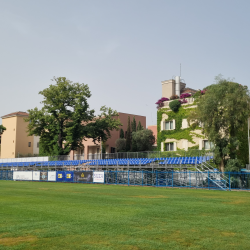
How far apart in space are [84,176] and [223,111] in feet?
67.4

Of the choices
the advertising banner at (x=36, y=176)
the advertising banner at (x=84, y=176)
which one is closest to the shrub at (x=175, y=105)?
the advertising banner at (x=84, y=176)

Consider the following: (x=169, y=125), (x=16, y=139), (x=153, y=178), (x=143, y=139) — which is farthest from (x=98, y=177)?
(x=16, y=139)

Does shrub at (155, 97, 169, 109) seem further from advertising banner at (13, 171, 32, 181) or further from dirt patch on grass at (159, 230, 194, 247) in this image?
dirt patch on grass at (159, 230, 194, 247)

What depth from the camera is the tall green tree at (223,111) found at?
122 ft

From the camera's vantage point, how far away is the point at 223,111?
38156mm

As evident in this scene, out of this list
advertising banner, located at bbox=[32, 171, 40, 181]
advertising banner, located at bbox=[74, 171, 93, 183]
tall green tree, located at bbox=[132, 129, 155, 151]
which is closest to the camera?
advertising banner, located at bbox=[74, 171, 93, 183]

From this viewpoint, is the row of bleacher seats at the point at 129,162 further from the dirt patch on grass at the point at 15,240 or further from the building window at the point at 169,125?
the dirt patch on grass at the point at 15,240

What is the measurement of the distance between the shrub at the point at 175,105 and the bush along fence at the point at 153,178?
47.7ft

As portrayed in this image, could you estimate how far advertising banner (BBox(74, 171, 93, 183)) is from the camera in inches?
1754

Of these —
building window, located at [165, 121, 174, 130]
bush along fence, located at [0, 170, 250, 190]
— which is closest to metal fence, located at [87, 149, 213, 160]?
building window, located at [165, 121, 174, 130]

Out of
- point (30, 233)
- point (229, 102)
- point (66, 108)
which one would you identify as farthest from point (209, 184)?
point (66, 108)

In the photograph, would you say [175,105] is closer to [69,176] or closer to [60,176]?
[69,176]

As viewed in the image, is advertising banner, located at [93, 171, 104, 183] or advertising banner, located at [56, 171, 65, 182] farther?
advertising banner, located at [56, 171, 65, 182]

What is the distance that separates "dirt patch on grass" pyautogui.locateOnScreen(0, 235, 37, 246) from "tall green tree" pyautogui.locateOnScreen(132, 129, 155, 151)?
58465mm
